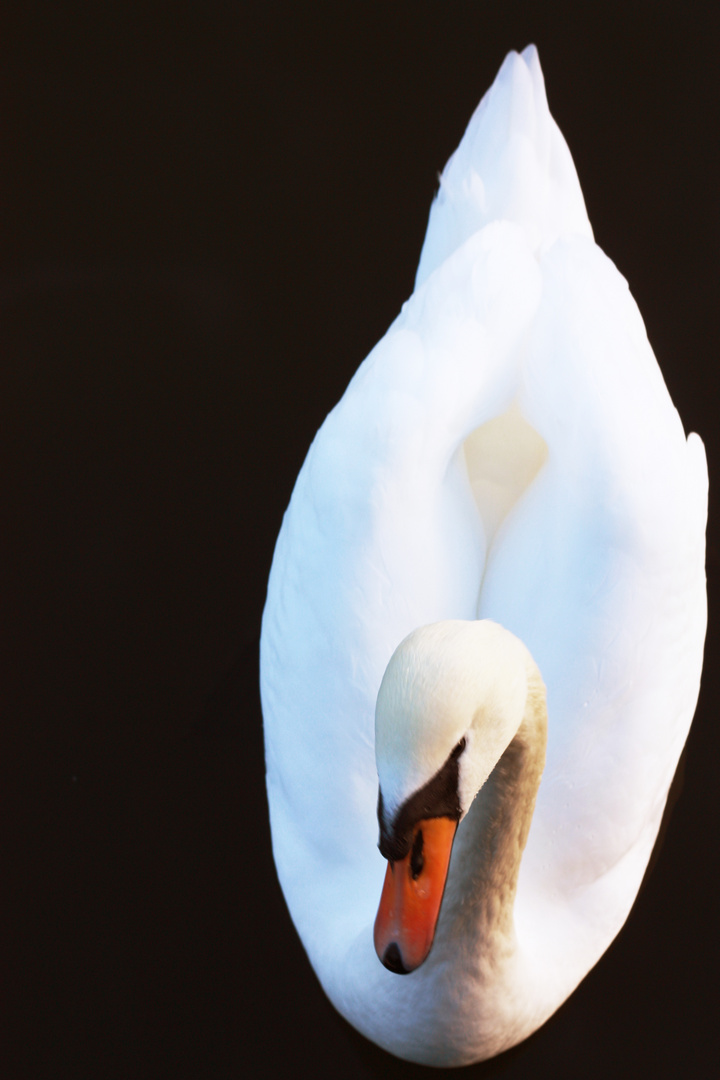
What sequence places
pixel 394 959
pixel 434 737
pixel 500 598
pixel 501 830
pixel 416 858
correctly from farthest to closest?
1. pixel 500 598
2. pixel 501 830
3. pixel 394 959
4. pixel 416 858
5. pixel 434 737

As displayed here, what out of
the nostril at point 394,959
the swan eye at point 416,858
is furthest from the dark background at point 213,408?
the swan eye at point 416,858

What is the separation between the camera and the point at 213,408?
4191mm

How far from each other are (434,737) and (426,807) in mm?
149

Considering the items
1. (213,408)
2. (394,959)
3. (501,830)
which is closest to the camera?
(394,959)

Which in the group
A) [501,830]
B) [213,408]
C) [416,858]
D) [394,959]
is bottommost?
[394,959]

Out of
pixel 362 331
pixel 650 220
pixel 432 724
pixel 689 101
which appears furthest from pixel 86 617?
pixel 689 101

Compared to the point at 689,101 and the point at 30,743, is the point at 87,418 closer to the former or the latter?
the point at 30,743

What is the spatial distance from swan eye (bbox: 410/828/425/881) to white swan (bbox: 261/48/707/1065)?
0.37 metres

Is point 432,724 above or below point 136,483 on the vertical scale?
below

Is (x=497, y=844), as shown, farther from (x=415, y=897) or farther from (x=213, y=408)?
(x=213, y=408)

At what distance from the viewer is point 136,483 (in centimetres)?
405

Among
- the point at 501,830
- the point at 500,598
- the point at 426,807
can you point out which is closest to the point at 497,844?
the point at 501,830

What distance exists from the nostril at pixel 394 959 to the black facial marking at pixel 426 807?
0.25 m

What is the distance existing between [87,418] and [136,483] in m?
0.36
